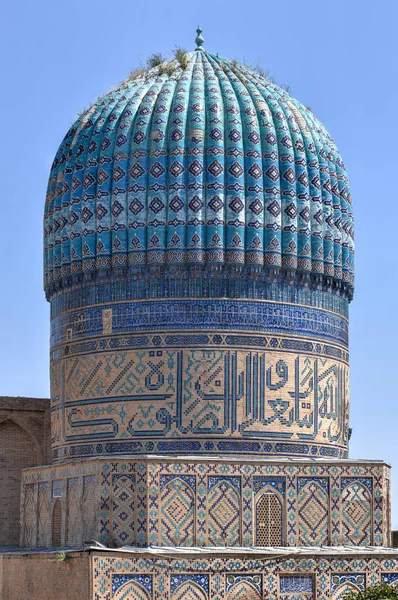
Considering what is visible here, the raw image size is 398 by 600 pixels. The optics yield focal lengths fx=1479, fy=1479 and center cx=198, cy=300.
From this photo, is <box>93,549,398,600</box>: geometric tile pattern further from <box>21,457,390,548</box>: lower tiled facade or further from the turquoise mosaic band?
the turquoise mosaic band

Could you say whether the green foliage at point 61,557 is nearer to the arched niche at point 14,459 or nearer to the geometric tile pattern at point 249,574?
the geometric tile pattern at point 249,574

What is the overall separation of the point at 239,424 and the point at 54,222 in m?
3.18

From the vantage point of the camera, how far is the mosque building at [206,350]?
46.8ft

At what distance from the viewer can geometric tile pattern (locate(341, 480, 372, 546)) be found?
14.7m

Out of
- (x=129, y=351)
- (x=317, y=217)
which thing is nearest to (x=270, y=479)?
(x=129, y=351)

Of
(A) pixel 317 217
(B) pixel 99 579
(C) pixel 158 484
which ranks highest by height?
(A) pixel 317 217

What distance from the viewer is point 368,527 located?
14.8 m

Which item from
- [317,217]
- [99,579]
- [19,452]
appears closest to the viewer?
[99,579]

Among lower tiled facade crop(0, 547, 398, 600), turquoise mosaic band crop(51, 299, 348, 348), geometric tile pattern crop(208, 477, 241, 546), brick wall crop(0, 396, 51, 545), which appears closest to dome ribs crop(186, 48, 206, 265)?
turquoise mosaic band crop(51, 299, 348, 348)

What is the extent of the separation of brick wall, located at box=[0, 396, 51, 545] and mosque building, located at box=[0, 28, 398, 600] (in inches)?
62.8

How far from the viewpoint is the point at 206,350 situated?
49.7 feet

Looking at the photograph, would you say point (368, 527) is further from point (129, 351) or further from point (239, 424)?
point (129, 351)

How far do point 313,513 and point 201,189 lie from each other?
11.5ft

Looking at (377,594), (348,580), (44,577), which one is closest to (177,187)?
(44,577)
